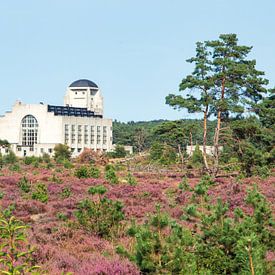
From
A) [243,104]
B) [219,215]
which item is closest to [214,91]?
[243,104]

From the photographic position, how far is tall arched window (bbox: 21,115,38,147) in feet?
387

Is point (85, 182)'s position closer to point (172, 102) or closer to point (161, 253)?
point (172, 102)

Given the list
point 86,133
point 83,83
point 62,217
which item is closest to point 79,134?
point 86,133

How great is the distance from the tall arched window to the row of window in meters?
6.74

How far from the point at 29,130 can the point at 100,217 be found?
107831mm

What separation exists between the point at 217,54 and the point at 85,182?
13.4 metres

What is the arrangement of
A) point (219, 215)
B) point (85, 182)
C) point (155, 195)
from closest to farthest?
point (219, 215) < point (155, 195) < point (85, 182)

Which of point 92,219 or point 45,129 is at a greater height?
point 45,129

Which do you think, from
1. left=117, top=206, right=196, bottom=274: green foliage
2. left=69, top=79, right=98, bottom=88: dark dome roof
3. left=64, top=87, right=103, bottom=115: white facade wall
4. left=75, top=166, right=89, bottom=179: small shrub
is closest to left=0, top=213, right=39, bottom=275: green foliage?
left=117, top=206, right=196, bottom=274: green foliage

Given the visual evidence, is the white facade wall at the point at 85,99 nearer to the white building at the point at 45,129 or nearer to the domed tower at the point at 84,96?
the domed tower at the point at 84,96

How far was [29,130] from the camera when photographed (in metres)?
118

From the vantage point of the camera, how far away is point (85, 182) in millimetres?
27641

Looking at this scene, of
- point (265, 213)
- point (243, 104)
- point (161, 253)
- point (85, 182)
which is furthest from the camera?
point (243, 104)

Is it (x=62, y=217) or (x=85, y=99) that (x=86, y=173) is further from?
(x=85, y=99)
